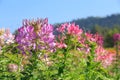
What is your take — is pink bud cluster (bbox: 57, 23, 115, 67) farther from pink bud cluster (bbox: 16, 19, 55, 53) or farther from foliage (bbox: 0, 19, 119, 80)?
pink bud cluster (bbox: 16, 19, 55, 53)

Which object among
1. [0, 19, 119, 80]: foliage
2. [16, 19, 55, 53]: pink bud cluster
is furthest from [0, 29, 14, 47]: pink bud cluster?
[16, 19, 55, 53]: pink bud cluster

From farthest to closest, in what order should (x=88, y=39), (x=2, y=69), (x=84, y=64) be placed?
1. (x=88, y=39)
2. (x=84, y=64)
3. (x=2, y=69)

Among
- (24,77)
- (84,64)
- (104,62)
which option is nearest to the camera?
(24,77)

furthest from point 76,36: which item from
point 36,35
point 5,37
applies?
point 5,37

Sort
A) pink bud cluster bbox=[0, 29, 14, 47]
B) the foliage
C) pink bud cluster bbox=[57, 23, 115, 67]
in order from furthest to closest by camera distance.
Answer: pink bud cluster bbox=[0, 29, 14, 47] < pink bud cluster bbox=[57, 23, 115, 67] < the foliage

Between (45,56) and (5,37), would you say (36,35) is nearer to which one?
(45,56)

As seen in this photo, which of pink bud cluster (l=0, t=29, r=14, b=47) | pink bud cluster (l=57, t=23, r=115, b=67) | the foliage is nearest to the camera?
the foliage

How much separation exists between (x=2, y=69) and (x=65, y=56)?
0.83m

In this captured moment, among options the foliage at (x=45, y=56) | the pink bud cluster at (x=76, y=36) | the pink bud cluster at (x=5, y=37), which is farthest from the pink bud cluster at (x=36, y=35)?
the pink bud cluster at (x=5, y=37)

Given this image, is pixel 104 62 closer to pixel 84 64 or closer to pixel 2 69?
pixel 84 64

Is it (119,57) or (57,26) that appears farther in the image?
(119,57)

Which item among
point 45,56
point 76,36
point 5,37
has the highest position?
point 5,37

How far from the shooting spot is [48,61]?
509 cm

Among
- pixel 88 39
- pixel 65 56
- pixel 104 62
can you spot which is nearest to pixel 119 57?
pixel 104 62
